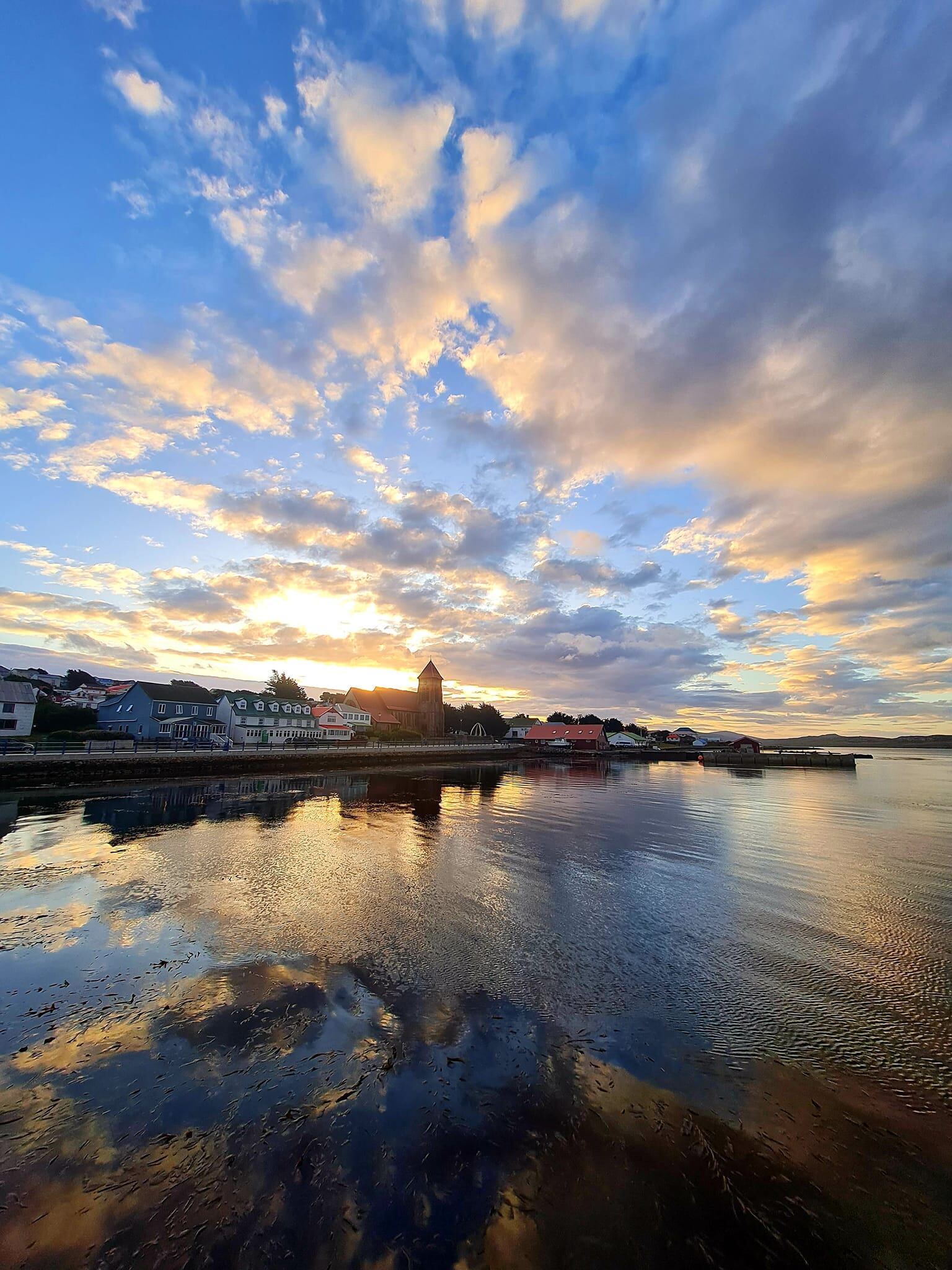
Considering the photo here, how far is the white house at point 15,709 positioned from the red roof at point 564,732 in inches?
3250

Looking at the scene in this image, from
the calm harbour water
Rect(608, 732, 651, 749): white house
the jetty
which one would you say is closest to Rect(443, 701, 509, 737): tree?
Rect(608, 732, 651, 749): white house

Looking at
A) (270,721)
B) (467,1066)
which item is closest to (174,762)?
(270,721)

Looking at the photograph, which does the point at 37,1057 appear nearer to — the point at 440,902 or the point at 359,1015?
the point at 359,1015

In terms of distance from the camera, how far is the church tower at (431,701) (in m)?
105

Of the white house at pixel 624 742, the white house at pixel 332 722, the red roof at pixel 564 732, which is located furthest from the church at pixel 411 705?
the white house at pixel 624 742

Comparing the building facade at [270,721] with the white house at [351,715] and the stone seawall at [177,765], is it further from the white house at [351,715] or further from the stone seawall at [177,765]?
the stone seawall at [177,765]

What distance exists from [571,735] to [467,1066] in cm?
10038

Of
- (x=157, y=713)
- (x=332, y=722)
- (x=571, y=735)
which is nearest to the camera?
(x=157, y=713)

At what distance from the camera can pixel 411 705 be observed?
11156 cm

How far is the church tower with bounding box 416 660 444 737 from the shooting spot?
10500cm

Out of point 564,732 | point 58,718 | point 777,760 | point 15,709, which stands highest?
point 564,732

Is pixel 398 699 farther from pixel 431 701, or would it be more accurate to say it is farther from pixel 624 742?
pixel 624 742

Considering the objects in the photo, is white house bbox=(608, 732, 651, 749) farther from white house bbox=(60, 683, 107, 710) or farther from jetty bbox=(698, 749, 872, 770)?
white house bbox=(60, 683, 107, 710)

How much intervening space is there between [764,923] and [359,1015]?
9.21m
